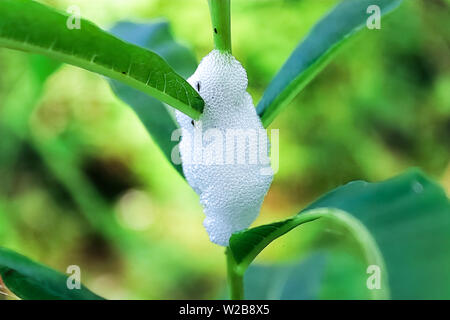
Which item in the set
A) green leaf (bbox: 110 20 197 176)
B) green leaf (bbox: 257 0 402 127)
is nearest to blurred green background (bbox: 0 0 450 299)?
green leaf (bbox: 110 20 197 176)

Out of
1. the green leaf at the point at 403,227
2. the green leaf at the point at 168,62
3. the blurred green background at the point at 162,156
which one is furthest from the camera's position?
the blurred green background at the point at 162,156

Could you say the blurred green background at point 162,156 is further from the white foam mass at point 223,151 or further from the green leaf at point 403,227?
the green leaf at point 403,227

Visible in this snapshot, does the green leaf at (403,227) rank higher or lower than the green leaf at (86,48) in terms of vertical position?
lower

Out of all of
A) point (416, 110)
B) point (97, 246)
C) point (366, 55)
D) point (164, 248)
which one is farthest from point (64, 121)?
point (416, 110)

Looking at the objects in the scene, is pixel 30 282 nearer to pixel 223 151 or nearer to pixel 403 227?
pixel 223 151

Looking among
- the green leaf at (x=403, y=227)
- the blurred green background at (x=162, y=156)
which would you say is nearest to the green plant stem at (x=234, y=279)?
the green leaf at (x=403, y=227)

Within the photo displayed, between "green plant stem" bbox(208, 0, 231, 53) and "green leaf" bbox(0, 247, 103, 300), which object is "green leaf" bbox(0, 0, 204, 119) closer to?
"green plant stem" bbox(208, 0, 231, 53)
